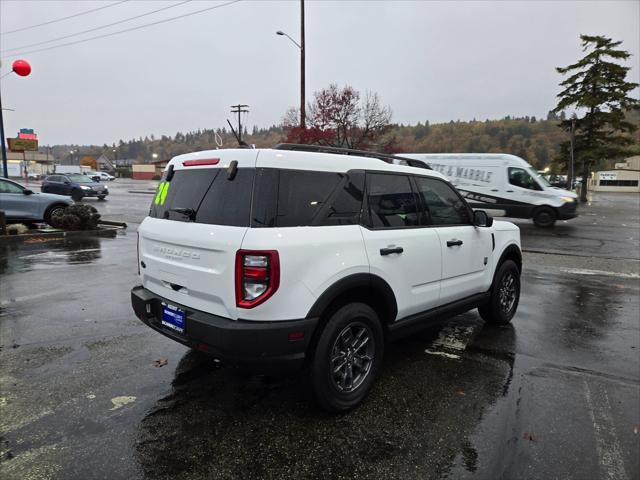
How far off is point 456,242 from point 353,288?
1.47m

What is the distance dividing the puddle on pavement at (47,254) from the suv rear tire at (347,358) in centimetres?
706

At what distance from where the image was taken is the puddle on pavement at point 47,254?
7.93 m

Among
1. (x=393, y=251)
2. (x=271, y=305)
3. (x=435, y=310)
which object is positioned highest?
(x=393, y=251)

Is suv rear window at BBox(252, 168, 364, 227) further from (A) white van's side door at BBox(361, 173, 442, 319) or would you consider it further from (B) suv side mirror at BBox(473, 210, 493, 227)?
(B) suv side mirror at BBox(473, 210, 493, 227)

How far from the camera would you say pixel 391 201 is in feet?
11.5

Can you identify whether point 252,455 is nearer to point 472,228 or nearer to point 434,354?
point 434,354

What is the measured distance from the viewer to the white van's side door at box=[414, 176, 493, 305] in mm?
3928

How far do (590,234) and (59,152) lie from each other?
195595mm

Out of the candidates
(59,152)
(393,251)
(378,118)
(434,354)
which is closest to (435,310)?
(434,354)

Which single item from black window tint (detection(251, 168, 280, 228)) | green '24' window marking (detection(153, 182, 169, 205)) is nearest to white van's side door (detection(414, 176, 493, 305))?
black window tint (detection(251, 168, 280, 228))

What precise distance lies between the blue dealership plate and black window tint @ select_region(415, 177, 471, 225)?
7.70ft

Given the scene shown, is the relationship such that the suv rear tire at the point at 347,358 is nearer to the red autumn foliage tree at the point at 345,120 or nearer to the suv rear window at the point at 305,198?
the suv rear window at the point at 305,198

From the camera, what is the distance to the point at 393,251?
129 inches

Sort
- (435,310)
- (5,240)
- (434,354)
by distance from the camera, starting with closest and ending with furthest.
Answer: (435,310)
(434,354)
(5,240)
